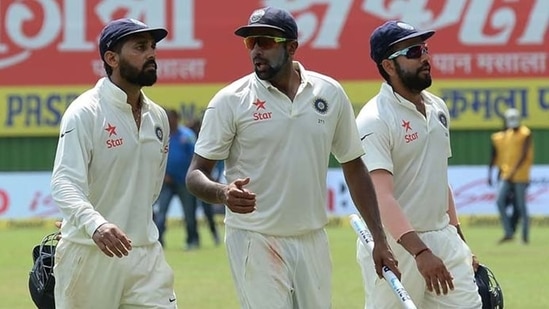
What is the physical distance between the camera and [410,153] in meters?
8.46

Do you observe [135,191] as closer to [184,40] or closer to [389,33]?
[389,33]

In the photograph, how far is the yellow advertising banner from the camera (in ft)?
101

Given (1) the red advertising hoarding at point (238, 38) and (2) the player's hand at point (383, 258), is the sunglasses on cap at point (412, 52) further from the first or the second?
(1) the red advertising hoarding at point (238, 38)

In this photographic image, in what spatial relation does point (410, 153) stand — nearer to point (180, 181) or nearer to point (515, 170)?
point (180, 181)

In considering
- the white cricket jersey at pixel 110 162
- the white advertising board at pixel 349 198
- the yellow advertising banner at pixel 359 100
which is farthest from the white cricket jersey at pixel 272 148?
the yellow advertising banner at pixel 359 100

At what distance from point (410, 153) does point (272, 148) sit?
1036 millimetres

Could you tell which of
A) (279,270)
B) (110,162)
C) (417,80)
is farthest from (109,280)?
(417,80)

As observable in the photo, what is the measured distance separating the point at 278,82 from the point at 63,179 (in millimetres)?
1346

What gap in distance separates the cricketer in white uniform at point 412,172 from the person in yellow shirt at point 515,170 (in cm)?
1436

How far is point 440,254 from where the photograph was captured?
847cm

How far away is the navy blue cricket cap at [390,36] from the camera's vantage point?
8586mm

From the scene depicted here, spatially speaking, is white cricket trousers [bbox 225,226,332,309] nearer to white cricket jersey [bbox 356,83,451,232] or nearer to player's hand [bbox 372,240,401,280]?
player's hand [bbox 372,240,401,280]

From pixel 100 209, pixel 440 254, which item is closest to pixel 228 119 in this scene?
pixel 100 209

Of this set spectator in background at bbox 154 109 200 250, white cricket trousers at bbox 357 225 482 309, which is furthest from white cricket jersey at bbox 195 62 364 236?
spectator in background at bbox 154 109 200 250
